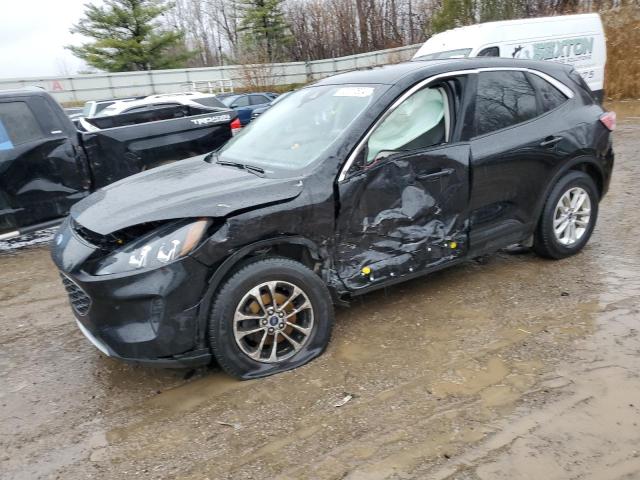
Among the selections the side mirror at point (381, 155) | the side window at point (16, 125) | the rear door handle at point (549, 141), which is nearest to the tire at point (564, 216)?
the rear door handle at point (549, 141)

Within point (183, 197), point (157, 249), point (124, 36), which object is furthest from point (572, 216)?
point (124, 36)

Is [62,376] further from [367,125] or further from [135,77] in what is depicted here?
[135,77]

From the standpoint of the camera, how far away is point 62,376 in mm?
3484

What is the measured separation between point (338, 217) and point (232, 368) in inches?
45.5

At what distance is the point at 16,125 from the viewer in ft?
19.8

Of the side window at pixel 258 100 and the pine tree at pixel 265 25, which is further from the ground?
the pine tree at pixel 265 25

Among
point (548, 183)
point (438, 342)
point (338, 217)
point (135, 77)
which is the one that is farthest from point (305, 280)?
point (135, 77)

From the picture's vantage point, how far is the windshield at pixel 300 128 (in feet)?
12.0

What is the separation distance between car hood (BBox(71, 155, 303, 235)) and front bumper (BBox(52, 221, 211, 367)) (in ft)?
0.94

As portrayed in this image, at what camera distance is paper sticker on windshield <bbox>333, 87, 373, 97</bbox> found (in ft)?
12.5

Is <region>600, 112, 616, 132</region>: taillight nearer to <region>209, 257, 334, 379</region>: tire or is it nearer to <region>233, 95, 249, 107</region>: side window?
<region>209, 257, 334, 379</region>: tire

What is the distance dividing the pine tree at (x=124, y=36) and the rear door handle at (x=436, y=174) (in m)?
36.1

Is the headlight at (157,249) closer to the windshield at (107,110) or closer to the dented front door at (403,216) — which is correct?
the dented front door at (403,216)

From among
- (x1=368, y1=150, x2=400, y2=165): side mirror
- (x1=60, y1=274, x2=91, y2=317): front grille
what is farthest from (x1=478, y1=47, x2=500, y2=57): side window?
(x1=60, y1=274, x2=91, y2=317): front grille
